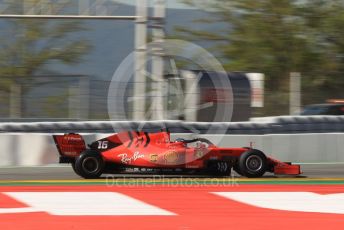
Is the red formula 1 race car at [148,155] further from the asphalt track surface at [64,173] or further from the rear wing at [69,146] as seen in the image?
the asphalt track surface at [64,173]

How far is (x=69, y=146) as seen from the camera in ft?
36.5

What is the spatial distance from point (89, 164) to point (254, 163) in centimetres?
242

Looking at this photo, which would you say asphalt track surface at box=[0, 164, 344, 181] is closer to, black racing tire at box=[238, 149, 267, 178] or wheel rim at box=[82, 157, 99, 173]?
black racing tire at box=[238, 149, 267, 178]

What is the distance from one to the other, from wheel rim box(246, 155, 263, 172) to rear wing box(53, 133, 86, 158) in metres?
2.41

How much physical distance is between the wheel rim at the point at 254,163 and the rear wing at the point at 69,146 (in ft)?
7.91

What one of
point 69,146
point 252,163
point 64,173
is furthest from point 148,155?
point 64,173

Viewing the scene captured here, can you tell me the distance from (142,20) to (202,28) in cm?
2003

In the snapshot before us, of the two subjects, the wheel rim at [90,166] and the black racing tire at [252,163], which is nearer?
the wheel rim at [90,166]

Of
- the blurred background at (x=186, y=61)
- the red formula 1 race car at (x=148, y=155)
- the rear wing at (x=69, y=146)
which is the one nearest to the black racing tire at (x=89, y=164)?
the red formula 1 race car at (x=148, y=155)

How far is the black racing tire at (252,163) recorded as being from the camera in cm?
1123

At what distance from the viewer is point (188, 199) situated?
895cm

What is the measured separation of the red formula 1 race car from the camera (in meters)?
11.0

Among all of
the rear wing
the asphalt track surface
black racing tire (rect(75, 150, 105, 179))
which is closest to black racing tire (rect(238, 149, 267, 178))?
the asphalt track surface

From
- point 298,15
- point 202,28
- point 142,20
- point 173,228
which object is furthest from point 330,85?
point 202,28
